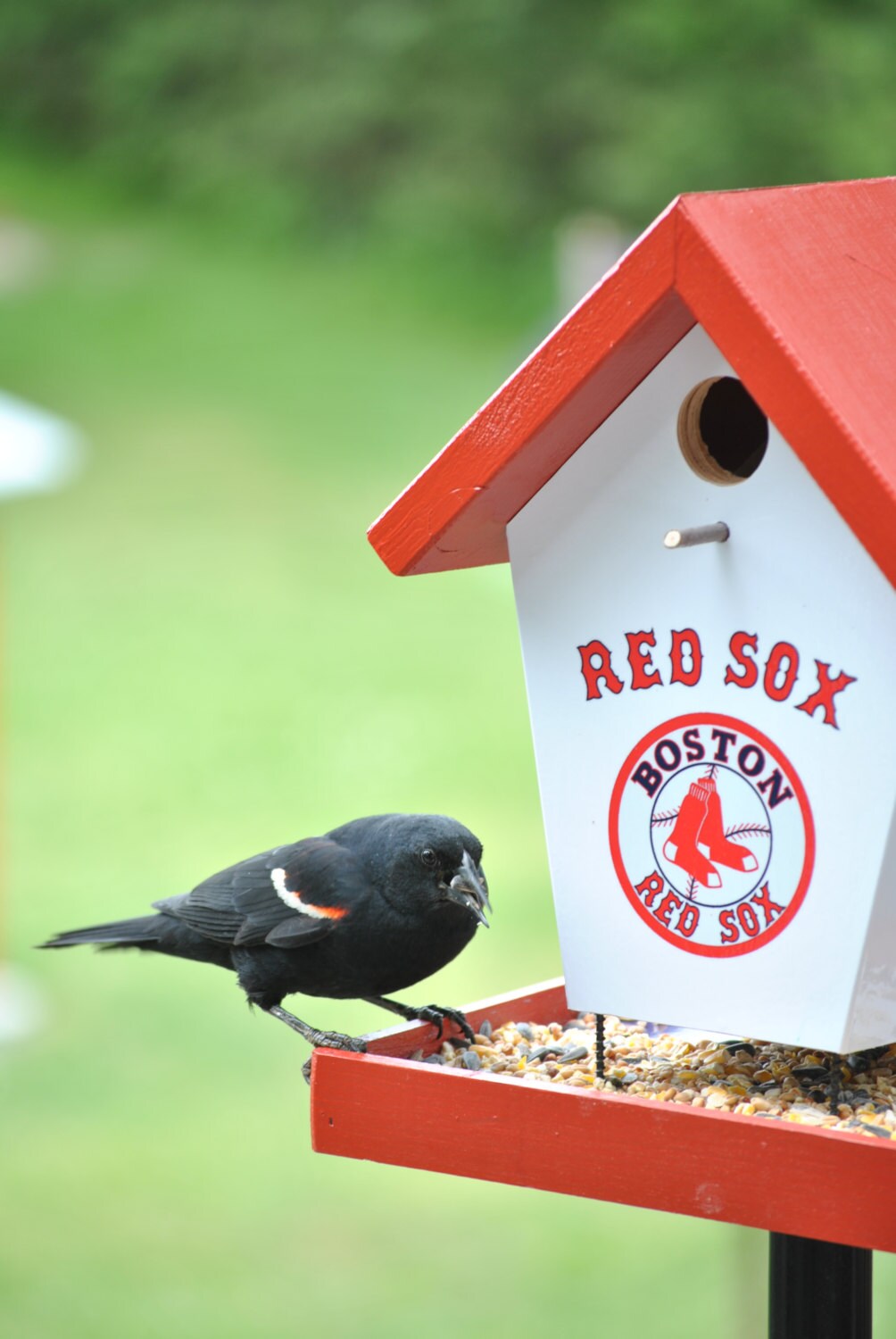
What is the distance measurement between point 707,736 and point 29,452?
5155mm

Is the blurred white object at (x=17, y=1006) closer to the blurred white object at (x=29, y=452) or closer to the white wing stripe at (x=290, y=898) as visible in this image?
the blurred white object at (x=29, y=452)

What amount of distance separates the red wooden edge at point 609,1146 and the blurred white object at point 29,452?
470 cm

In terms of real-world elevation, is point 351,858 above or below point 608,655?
below

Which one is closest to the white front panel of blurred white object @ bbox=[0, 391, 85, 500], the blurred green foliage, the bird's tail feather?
the bird's tail feather

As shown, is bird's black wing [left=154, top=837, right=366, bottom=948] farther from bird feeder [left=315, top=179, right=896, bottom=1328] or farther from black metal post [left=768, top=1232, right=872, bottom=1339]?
black metal post [left=768, top=1232, right=872, bottom=1339]

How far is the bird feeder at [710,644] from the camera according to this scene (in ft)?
5.98

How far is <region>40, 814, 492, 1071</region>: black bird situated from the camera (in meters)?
2.22

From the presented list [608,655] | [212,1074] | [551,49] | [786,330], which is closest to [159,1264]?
[212,1074]

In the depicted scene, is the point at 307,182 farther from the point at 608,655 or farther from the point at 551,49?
the point at 608,655

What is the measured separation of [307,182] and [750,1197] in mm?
16972

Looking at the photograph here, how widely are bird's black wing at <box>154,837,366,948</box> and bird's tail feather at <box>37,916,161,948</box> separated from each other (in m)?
0.25

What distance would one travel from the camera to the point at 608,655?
211 cm

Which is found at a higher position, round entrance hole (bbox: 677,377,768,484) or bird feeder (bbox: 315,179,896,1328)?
round entrance hole (bbox: 677,377,768,484)

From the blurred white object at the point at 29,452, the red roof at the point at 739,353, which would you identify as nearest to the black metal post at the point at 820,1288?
the red roof at the point at 739,353
